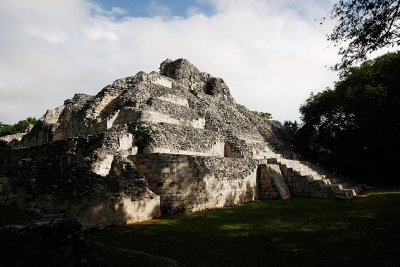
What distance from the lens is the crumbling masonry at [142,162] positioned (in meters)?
7.00

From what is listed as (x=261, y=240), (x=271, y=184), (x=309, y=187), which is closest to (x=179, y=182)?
(x=261, y=240)

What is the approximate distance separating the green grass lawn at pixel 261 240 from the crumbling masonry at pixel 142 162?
102 cm

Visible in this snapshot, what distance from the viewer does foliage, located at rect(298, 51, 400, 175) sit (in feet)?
61.5

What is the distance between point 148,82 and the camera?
59.1 ft

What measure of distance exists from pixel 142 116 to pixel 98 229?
22.8ft

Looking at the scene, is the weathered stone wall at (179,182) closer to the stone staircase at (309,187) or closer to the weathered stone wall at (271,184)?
the weathered stone wall at (271,184)

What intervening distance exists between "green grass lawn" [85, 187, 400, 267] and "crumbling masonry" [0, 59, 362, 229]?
1.02 meters

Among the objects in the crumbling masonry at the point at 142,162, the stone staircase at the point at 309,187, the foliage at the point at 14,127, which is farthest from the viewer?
the foliage at the point at 14,127

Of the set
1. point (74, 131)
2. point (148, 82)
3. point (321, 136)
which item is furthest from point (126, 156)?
point (321, 136)

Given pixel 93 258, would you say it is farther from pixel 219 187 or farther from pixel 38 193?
pixel 219 187

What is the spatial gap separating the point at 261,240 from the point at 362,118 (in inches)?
667

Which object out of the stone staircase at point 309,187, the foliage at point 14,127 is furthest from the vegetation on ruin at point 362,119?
the foliage at point 14,127

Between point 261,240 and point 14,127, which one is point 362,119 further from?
point 14,127

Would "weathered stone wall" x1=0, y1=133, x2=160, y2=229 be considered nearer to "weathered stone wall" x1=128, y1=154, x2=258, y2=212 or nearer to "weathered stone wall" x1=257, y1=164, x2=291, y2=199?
"weathered stone wall" x1=128, y1=154, x2=258, y2=212
